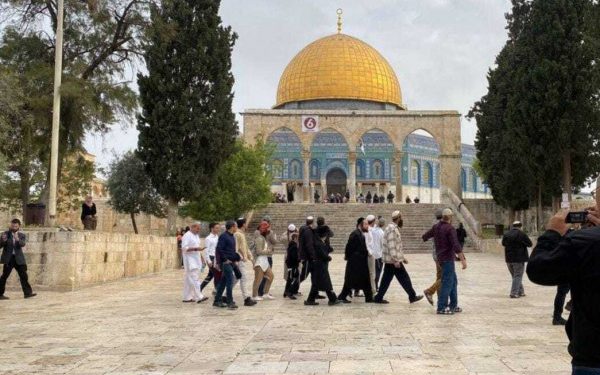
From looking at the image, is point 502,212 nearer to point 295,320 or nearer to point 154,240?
point 154,240

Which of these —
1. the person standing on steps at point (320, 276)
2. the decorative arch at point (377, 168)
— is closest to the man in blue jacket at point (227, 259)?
the person standing on steps at point (320, 276)

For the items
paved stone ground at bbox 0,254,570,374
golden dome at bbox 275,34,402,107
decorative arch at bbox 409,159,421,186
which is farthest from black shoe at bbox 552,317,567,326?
decorative arch at bbox 409,159,421,186

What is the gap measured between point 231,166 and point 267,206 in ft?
13.7

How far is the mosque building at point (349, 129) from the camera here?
1555 inches

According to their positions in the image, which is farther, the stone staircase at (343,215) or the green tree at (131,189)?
the green tree at (131,189)

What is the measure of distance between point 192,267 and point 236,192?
19477 mm

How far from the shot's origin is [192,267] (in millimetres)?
10898

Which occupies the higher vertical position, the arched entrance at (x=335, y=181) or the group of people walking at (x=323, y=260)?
the arched entrance at (x=335, y=181)

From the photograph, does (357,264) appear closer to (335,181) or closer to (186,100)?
(186,100)

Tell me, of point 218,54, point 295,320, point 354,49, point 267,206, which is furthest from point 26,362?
point 354,49

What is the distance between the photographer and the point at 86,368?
5469 millimetres

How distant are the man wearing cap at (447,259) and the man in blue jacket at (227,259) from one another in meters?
2.97

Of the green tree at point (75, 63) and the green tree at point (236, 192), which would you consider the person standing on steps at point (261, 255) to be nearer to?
the green tree at point (75, 63)

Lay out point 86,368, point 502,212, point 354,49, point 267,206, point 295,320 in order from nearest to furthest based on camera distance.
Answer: point 86,368
point 295,320
point 267,206
point 502,212
point 354,49
